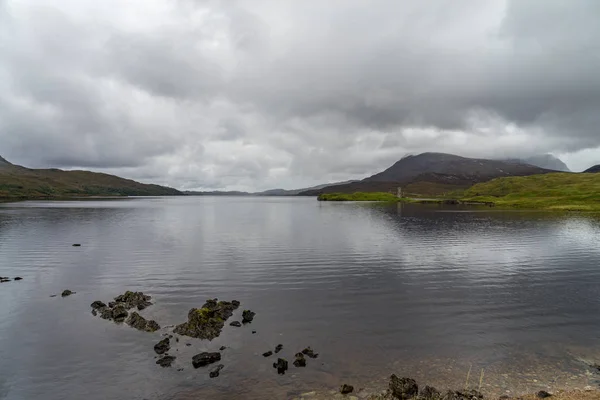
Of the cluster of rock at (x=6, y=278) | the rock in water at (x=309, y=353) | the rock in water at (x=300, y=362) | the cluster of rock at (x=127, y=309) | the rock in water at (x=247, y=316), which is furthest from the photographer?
the cluster of rock at (x=6, y=278)

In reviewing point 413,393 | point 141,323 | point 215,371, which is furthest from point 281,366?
point 141,323

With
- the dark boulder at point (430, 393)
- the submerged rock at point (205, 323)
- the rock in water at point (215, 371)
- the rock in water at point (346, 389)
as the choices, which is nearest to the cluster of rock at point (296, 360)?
the rock in water at point (215, 371)

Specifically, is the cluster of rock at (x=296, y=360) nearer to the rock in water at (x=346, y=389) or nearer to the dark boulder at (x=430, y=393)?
the rock in water at (x=346, y=389)

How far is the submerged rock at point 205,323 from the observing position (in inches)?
1013

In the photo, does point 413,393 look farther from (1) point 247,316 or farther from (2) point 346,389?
(1) point 247,316

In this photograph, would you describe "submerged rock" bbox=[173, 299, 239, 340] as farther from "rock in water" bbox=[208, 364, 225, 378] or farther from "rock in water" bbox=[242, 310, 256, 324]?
"rock in water" bbox=[208, 364, 225, 378]

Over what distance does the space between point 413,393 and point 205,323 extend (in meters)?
16.6

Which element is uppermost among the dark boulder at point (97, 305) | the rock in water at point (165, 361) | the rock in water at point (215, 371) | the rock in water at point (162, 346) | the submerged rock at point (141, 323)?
the dark boulder at point (97, 305)

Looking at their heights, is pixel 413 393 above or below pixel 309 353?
below

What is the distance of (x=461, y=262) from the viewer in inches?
2047

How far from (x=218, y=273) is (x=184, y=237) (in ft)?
128

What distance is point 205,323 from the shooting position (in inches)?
1054

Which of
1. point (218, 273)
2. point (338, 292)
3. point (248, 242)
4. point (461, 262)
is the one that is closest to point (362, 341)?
point (338, 292)

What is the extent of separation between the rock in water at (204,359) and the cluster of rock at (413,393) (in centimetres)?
874
